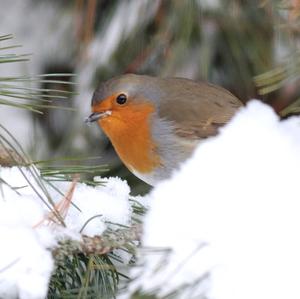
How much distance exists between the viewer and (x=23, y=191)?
1.43 metres

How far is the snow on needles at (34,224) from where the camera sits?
1.15m

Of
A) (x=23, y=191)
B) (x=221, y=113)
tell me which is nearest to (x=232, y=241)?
(x=23, y=191)

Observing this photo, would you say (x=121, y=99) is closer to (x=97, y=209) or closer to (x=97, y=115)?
(x=97, y=115)

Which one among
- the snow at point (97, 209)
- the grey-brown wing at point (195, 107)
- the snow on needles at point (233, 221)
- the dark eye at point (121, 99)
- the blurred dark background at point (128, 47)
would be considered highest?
the blurred dark background at point (128, 47)

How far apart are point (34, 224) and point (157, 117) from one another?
139 centimetres

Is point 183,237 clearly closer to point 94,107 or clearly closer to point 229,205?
point 229,205

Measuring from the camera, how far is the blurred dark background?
A: 3.53 metres

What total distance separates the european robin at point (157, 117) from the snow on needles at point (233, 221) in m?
1.28

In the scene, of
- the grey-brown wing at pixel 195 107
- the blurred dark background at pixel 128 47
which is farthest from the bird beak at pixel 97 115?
the blurred dark background at pixel 128 47

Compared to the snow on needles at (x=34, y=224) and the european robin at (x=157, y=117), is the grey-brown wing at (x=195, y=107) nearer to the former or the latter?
the european robin at (x=157, y=117)

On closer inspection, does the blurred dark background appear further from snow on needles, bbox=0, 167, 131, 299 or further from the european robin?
snow on needles, bbox=0, 167, 131, 299

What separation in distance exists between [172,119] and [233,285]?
1.58 metres

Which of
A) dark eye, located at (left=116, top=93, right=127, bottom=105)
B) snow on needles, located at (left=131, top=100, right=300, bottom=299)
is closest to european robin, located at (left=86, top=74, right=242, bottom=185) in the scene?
dark eye, located at (left=116, top=93, right=127, bottom=105)

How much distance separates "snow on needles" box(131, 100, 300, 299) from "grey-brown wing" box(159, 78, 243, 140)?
1321mm
